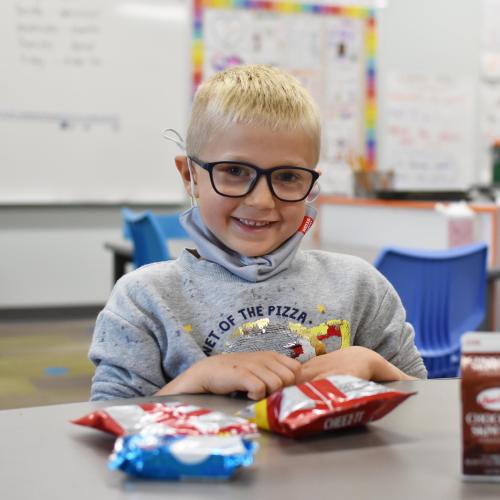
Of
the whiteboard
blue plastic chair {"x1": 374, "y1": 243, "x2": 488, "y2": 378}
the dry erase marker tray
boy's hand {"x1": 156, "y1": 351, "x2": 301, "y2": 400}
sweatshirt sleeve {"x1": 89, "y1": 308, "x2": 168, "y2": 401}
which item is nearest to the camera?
boy's hand {"x1": 156, "y1": 351, "x2": 301, "y2": 400}

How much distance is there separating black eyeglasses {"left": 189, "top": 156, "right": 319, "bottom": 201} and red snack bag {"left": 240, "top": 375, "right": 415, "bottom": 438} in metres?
0.34

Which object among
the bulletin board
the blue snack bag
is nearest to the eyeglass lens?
the blue snack bag

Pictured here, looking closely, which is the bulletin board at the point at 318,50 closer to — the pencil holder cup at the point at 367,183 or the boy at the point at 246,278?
the pencil holder cup at the point at 367,183

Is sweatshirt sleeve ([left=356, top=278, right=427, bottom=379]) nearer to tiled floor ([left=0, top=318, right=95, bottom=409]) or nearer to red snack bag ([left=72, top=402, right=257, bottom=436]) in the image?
red snack bag ([left=72, top=402, right=257, bottom=436])

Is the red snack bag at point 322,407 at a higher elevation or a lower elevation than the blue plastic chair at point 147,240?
higher

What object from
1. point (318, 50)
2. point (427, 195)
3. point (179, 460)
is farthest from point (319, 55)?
point (179, 460)

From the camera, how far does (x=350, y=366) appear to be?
2.59 ft

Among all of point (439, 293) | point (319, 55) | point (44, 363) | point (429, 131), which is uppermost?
point (319, 55)

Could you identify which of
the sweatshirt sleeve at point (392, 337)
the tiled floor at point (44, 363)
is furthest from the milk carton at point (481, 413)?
the tiled floor at point (44, 363)

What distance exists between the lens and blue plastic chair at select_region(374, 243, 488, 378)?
1.88 meters

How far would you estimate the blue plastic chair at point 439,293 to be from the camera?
1.88 metres

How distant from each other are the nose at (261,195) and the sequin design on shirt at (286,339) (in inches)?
5.2

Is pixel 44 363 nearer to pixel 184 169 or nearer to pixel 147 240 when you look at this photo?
pixel 147 240

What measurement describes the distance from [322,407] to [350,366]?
0.67 feet
